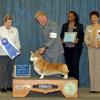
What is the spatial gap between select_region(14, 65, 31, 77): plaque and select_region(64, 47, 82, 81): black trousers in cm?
74

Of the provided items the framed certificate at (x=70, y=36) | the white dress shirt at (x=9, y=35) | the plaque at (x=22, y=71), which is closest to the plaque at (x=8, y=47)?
the white dress shirt at (x=9, y=35)

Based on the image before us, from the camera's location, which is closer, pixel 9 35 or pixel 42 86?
pixel 42 86

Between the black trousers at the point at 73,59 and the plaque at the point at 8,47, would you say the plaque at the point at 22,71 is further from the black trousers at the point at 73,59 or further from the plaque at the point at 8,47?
the black trousers at the point at 73,59

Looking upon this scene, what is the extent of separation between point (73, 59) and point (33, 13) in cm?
112

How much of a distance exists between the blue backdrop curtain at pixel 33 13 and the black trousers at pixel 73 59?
343 mm

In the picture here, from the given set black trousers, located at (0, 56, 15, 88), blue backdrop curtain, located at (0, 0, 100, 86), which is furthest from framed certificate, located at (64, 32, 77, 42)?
black trousers, located at (0, 56, 15, 88)

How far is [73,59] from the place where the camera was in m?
6.37

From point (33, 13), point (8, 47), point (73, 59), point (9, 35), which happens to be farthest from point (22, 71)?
point (33, 13)

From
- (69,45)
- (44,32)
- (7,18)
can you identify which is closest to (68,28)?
(69,45)

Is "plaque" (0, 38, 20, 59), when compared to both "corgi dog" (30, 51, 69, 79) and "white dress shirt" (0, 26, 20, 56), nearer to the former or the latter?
"white dress shirt" (0, 26, 20, 56)

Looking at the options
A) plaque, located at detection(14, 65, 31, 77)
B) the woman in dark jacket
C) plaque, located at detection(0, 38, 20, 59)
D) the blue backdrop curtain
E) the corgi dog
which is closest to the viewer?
the corgi dog

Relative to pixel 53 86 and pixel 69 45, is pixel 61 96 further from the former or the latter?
pixel 69 45

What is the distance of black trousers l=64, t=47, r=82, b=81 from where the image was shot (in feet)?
20.8

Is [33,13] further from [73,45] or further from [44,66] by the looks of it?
[44,66]
